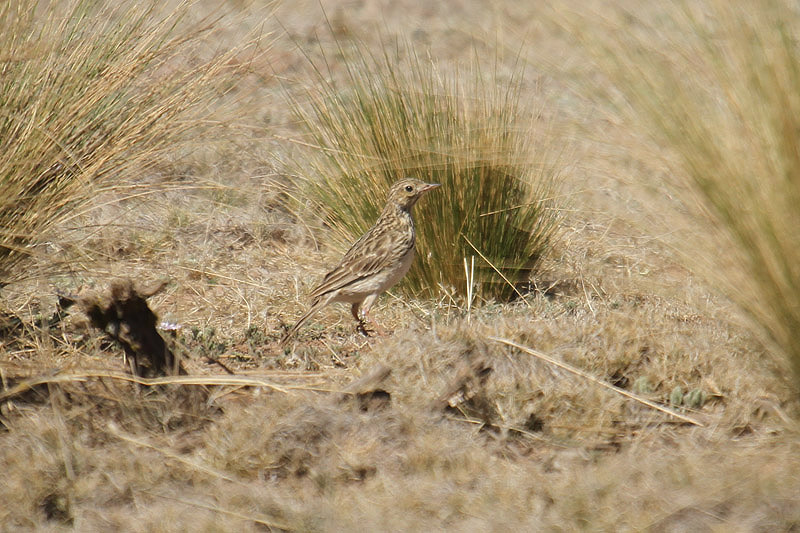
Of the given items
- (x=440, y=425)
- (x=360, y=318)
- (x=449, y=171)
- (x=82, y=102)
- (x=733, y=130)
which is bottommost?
(x=360, y=318)

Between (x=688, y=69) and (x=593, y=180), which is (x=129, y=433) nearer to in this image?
(x=688, y=69)

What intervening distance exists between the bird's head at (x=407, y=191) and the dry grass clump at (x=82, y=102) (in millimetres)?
1137

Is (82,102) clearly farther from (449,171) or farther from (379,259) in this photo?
(449,171)

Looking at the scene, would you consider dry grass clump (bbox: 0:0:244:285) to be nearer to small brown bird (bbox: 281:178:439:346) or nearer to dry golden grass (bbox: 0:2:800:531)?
dry golden grass (bbox: 0:2:800:531)

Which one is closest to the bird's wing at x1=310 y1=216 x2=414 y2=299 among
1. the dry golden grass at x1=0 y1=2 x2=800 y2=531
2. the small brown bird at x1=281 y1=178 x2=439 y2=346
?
the small brown bird at x1=281 y1=178 x2=439 y2=346

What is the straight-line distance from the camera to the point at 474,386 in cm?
370

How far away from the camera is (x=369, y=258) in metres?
4.92

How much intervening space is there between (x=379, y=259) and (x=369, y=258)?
0.07 metres

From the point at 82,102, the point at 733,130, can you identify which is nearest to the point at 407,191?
the point at 82,102

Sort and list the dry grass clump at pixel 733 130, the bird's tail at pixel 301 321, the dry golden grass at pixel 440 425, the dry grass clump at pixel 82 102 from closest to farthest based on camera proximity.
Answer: the dry golden grass at pixel 440 425, the dry grass clump at pixel 733 130, the dry grass clump at pixel 82 102, the bird's tail at pixel 301 321

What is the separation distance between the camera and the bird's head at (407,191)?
498 centimetres

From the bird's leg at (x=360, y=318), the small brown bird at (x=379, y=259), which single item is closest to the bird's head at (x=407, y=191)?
the small brown bird at (x=379, y=259)

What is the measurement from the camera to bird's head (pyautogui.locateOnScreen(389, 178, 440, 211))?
498 centimetres

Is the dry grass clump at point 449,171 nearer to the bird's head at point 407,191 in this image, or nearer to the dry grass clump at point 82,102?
the bird's head at point 407,191
